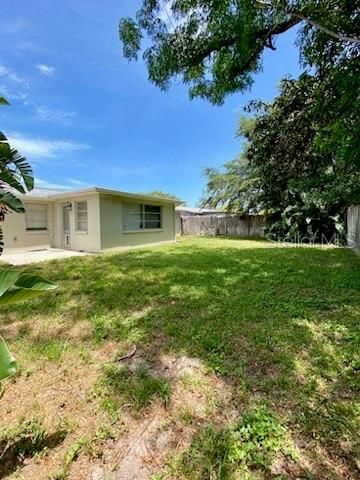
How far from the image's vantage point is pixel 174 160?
3603cm

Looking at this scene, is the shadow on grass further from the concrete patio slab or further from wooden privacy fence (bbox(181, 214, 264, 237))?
wooden privacy fence (bbox(181, 214, 264, 237))

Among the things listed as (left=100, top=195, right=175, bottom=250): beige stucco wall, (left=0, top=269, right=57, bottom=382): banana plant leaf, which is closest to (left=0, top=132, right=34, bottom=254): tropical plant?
(left=0, top=269, right=57, bottom=382): banana plant leaf

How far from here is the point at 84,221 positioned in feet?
37.8

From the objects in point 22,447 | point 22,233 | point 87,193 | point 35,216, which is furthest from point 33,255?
point 22,447

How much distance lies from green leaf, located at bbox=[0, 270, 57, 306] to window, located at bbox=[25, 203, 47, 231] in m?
11.6

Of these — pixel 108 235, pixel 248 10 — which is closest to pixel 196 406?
pixel 248 10

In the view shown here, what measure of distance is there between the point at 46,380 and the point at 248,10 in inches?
236

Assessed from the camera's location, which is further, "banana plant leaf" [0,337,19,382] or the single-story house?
the single-story house

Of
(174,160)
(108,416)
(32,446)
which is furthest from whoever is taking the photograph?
(174,160)

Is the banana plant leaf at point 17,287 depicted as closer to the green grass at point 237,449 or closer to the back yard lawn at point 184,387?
the back yard lawn at point 184,387

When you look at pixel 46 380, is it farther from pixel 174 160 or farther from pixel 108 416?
pixel 174 160

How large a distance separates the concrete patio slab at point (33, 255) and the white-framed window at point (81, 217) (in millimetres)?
1053

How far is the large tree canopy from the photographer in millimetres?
4824

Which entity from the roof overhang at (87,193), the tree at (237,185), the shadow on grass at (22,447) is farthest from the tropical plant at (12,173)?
the tree at (237,185)
